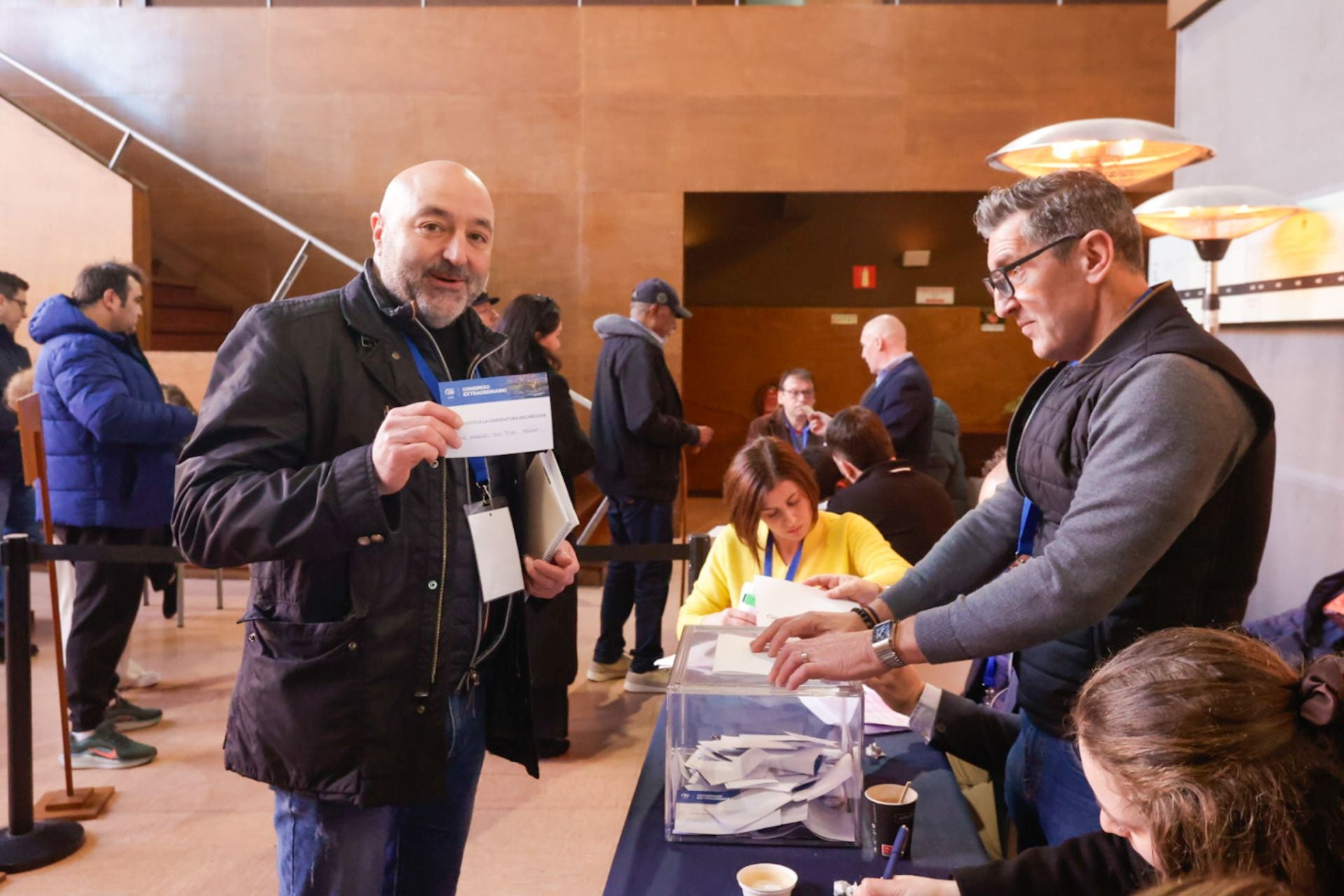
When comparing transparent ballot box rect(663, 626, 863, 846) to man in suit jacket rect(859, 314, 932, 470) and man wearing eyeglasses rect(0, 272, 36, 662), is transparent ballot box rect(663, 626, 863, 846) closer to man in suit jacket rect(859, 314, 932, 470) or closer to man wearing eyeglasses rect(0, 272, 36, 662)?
man in suit jacket rect(859, 314, 932, 470)

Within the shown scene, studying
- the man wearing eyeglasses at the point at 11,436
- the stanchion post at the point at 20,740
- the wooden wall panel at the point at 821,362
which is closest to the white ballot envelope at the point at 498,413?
the stanchion post at the point at 20,740

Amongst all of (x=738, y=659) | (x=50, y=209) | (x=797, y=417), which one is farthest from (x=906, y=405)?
(x=50, y=209)

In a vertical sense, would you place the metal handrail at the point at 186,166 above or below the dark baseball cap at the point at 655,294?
above

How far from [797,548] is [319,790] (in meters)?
1.55

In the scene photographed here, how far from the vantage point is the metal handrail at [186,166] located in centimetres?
739

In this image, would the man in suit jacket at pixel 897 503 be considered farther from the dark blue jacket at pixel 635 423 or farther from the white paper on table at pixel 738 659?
the white paper on table at pixel 738 659

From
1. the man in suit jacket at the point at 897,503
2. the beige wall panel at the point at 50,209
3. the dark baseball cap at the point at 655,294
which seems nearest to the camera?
the man in suit jacket at the point at 897,503

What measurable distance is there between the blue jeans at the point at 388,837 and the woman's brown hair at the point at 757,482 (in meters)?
1.08

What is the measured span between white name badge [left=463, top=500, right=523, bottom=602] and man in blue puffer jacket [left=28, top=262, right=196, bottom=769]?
2361 millimetres

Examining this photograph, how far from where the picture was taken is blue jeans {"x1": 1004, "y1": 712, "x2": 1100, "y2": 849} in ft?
5.37

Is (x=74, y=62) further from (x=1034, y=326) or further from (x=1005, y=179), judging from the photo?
(x=1034, y=326)

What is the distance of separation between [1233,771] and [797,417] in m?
4.56

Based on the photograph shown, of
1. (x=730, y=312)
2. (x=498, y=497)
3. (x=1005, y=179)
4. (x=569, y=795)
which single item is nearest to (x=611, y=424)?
(x=569, y=795)

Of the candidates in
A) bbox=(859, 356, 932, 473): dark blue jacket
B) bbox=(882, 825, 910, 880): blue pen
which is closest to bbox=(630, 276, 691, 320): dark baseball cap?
bbox=(859, 356, 932, 473): dark blue jacket
